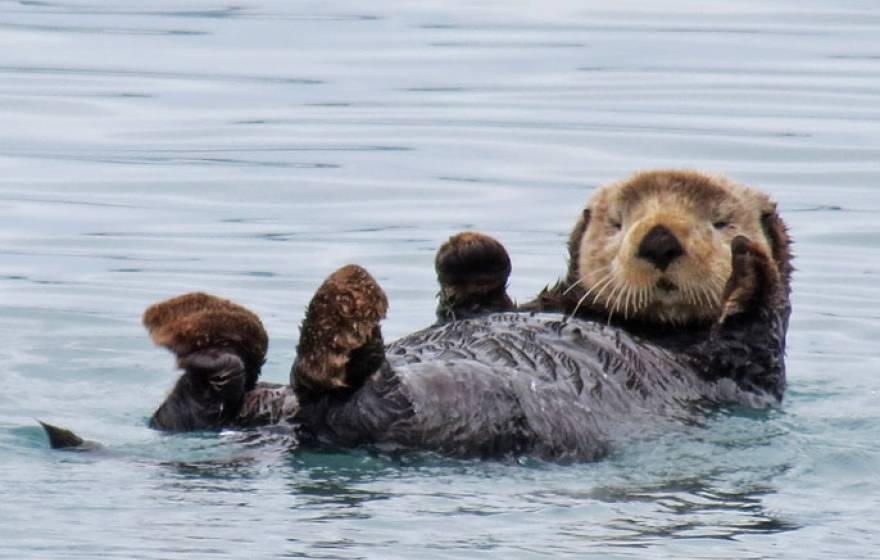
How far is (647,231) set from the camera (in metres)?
5.91

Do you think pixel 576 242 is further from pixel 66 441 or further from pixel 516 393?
pixel 66 441

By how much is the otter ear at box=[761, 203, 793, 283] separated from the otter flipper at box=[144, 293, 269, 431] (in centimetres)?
179

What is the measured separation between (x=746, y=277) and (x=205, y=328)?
63.1 inches

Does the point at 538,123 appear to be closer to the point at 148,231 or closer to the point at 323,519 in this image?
the point at 148,231

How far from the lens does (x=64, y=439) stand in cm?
509

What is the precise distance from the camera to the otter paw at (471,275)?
611 cm

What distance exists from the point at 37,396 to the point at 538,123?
6.05 m

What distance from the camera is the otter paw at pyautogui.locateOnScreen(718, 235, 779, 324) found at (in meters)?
5.82

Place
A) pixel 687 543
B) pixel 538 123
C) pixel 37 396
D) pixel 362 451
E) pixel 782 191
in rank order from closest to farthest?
pixel 687 543, pixel 362 451, pixel 37 396, pixel 782 191, pixel 538 123

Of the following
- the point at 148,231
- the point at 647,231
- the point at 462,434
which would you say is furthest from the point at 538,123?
the point at 462,434

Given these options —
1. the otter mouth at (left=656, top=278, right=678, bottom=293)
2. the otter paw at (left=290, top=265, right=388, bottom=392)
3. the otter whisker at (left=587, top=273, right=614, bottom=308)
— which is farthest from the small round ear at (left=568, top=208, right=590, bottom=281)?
the otter paw at (left=290, top=265, right=388, bottom=392)

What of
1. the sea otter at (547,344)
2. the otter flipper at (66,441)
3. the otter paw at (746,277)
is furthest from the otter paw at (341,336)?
the otter paw at (746,277)

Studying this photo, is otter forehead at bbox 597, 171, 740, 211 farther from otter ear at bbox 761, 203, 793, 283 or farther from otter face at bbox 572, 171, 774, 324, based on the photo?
otter ear at bbox 761, 203, 793, 283

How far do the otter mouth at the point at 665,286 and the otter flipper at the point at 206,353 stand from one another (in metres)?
1.25
